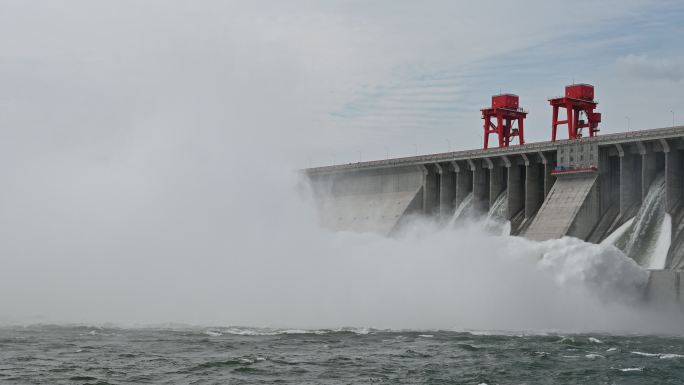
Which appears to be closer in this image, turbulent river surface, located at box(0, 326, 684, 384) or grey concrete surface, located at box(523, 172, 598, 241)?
turbulent river surface, located at box(0, 326, 684, 384)

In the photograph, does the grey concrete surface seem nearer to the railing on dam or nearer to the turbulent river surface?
the railing on dam

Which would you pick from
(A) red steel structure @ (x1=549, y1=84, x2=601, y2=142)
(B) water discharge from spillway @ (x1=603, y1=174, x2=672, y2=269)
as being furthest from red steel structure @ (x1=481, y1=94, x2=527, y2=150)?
(B) water discharge from spillway @ (x1=603, y1=174, x2=672, y2=269)

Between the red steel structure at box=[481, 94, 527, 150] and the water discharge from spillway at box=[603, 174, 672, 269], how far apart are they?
2533 centimetres

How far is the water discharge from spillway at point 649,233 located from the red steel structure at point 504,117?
25325 millimetres

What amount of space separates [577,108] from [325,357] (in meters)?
47.5

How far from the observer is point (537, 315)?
149 feet

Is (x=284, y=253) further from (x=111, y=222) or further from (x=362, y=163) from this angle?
(x=362, y=163)

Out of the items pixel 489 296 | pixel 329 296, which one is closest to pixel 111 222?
pixel 329 296

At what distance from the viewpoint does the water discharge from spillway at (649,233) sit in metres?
53.0

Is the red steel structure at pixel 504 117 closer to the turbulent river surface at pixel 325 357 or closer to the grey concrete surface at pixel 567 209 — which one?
the grey concrete surface at pixel 567 209

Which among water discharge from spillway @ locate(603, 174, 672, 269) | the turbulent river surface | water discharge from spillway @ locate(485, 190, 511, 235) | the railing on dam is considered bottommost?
the turbulent river surface

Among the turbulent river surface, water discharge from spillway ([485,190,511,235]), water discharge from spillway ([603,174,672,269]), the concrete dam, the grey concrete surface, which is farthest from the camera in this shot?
water discharge from spillway ([485,190,511,235])

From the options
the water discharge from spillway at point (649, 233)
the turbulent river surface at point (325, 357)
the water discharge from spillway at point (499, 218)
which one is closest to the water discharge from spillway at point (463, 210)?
the water discharge from spillway at point (499, 218)

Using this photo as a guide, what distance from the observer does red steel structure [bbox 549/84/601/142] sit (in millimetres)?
74062
